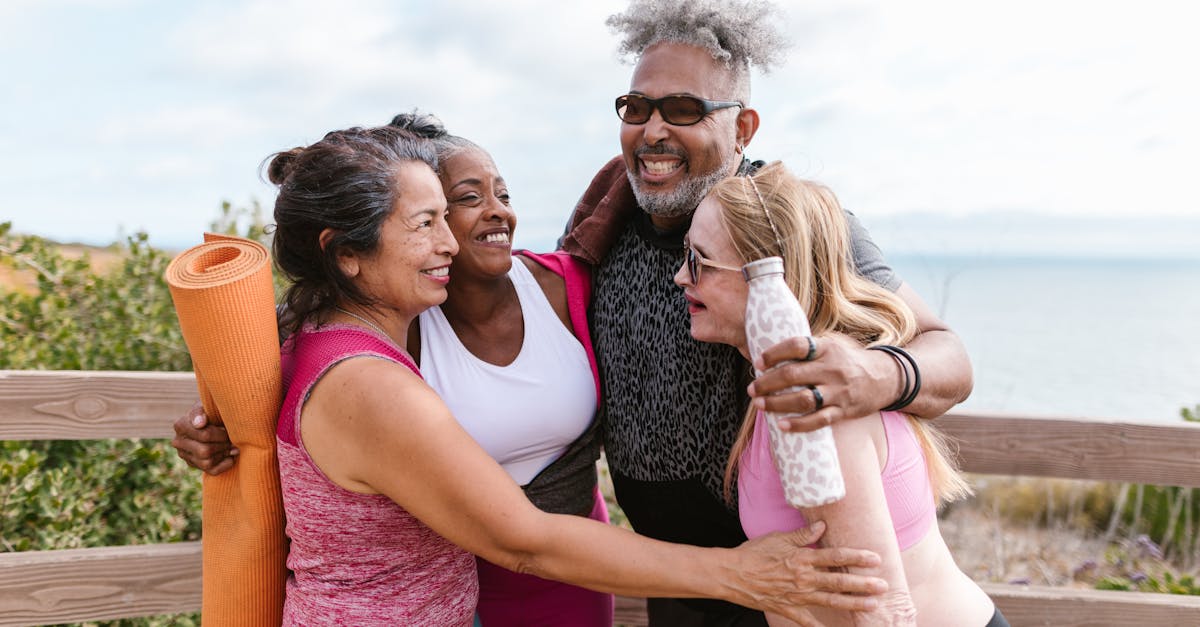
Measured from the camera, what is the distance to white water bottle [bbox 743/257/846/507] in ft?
4.45

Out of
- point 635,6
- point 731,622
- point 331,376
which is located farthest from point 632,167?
point 731,622

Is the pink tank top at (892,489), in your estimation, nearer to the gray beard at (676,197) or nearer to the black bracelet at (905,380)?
the black bracelet at (905,380)

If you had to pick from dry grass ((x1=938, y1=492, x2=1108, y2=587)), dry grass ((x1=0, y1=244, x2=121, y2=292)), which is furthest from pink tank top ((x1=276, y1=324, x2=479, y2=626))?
dry grass ((x1=938, y1=492, x2=1108, y2=587))

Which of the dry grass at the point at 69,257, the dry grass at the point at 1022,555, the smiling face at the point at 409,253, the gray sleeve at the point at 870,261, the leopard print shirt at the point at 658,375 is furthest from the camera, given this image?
the dry grass at the point at 1022,555

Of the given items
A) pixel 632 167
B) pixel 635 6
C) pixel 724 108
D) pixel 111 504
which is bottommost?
pixel 111 504

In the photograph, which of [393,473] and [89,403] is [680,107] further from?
[89,403]

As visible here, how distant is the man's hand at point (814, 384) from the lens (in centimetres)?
137

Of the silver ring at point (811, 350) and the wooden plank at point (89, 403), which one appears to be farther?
the wooden plank at point (89, 403)

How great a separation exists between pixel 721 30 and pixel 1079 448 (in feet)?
5.82

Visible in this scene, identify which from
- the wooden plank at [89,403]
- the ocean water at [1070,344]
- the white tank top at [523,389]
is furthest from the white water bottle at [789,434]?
the wooden plank at [89,403]

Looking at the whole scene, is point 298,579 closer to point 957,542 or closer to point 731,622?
point 731,622

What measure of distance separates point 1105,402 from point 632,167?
2336 centimetres

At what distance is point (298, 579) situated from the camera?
1.81m

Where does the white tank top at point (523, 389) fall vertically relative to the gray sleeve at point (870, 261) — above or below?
below
